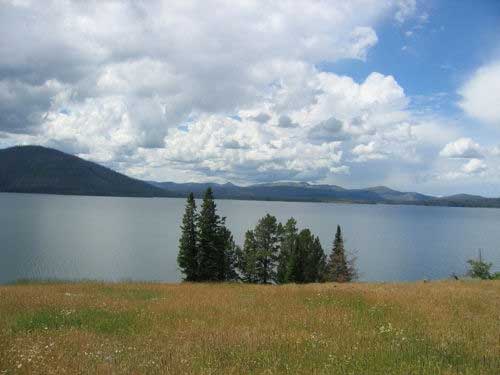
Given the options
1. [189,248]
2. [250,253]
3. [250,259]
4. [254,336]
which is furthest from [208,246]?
[254,336]

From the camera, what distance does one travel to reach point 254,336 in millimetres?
9664

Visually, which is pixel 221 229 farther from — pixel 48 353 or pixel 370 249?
pixel 370 249

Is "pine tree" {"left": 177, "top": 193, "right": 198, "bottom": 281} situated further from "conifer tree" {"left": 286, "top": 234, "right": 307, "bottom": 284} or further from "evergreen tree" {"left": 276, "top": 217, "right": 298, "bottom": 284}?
"evergreen tree" {"left": 276, "top": 217, "right": 298, "bottom": 284}

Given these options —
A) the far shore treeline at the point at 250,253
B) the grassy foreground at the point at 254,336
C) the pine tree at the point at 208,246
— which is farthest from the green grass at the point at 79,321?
the pine tree at the point at 208,246

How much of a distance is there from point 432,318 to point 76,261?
8247 cm

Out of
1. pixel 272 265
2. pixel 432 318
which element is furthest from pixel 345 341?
pixel 272 265

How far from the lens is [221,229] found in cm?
5262

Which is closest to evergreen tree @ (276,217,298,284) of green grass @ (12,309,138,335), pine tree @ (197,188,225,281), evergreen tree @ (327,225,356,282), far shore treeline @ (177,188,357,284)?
far shore treeline @ (177,188,357,284)

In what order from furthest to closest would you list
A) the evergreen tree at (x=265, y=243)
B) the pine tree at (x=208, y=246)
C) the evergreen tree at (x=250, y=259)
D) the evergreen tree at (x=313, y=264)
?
the evergreen tree at (x=313, y=264) < the evergreen tree at (x=265, y=243) < the evergreen tree at (x=250, y=259) < the pine tree at (x=208, y=246)

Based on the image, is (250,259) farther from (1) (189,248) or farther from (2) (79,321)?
(2) (79,321)

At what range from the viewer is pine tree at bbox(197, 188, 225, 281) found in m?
50.5

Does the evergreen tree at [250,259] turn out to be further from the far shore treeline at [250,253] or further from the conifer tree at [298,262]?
the conifer tree at [298,262]

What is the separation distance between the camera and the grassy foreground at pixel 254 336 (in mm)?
7234

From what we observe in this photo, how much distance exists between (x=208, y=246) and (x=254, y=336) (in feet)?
136
